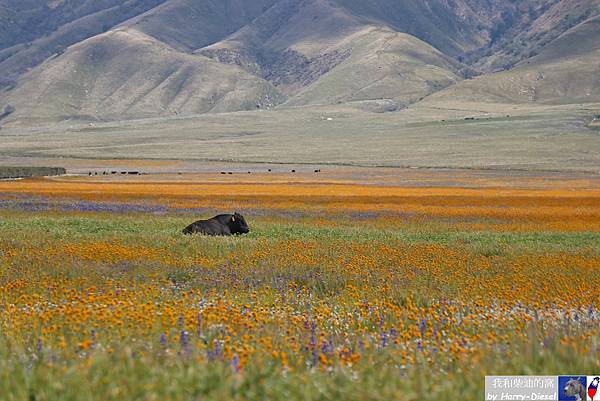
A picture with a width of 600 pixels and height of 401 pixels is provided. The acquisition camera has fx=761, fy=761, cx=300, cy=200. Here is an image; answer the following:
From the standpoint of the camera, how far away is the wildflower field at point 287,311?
6.36 m

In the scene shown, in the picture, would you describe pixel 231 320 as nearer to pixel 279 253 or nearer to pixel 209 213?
pixel 279 253

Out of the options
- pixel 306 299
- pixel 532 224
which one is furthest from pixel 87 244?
pixel 532 224

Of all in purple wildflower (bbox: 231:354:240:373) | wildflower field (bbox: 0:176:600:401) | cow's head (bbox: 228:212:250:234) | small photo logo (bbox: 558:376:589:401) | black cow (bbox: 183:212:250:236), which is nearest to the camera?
wildflower field (bbox: 0:176:600:401)

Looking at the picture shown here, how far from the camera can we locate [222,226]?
27.9 m

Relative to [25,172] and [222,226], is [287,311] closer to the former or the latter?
[222,226]

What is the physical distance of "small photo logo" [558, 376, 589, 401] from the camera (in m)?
6.73

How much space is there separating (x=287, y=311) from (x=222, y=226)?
16827 mm

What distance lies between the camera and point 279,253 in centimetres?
2002

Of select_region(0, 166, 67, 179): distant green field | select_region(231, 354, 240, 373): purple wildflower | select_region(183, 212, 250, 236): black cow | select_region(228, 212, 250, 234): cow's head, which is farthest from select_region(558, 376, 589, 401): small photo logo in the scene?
select_region(0, 166, 67, 179): distant green field

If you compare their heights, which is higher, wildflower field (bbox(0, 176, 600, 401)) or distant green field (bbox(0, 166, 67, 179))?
distant green field (bbox(0, 166, 67, 179))

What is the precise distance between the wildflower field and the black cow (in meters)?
0.61

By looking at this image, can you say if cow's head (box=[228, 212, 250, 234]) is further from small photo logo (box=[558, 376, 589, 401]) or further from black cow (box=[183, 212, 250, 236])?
small photo logo (box=[558, 376, 589, 401])

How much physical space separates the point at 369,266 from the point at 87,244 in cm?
826

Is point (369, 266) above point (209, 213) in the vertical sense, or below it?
below
